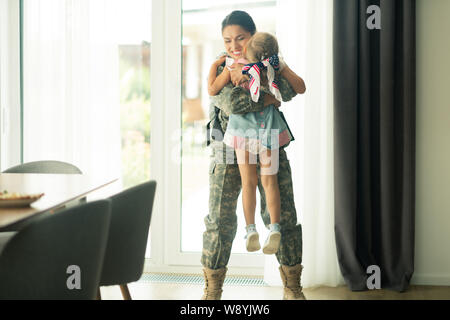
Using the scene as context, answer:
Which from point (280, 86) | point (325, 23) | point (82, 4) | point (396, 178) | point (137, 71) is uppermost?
point (82, 4)

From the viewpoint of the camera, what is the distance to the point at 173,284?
2980 millimetres

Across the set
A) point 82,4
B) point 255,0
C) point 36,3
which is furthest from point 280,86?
point 36,3

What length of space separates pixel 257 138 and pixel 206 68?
130 cm

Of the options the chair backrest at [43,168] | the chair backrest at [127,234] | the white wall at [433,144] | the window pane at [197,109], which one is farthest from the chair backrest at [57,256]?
the white wall at [433,144]

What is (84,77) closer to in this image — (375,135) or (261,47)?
(261,47)

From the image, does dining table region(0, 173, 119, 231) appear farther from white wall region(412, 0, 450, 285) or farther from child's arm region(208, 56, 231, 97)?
white wall region(412, 0, 450, 285)

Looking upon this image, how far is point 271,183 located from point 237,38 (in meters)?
0.66

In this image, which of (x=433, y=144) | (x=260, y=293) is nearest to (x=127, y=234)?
(x=260, y=293)

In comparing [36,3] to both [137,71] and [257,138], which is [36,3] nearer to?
[137,71]

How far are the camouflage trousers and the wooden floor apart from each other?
24.6 inches

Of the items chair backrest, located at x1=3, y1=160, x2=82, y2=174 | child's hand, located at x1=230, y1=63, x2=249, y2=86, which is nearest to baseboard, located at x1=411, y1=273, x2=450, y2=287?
child's hand, located at x1=230, y1=63, x2=249, y2=86

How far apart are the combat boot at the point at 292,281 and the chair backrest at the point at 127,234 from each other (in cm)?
76

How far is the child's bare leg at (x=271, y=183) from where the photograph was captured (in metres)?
2.03

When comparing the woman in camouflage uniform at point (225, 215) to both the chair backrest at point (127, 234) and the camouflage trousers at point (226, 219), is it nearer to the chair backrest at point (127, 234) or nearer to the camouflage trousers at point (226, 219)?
the camouflage trousers at point (226, 219)
